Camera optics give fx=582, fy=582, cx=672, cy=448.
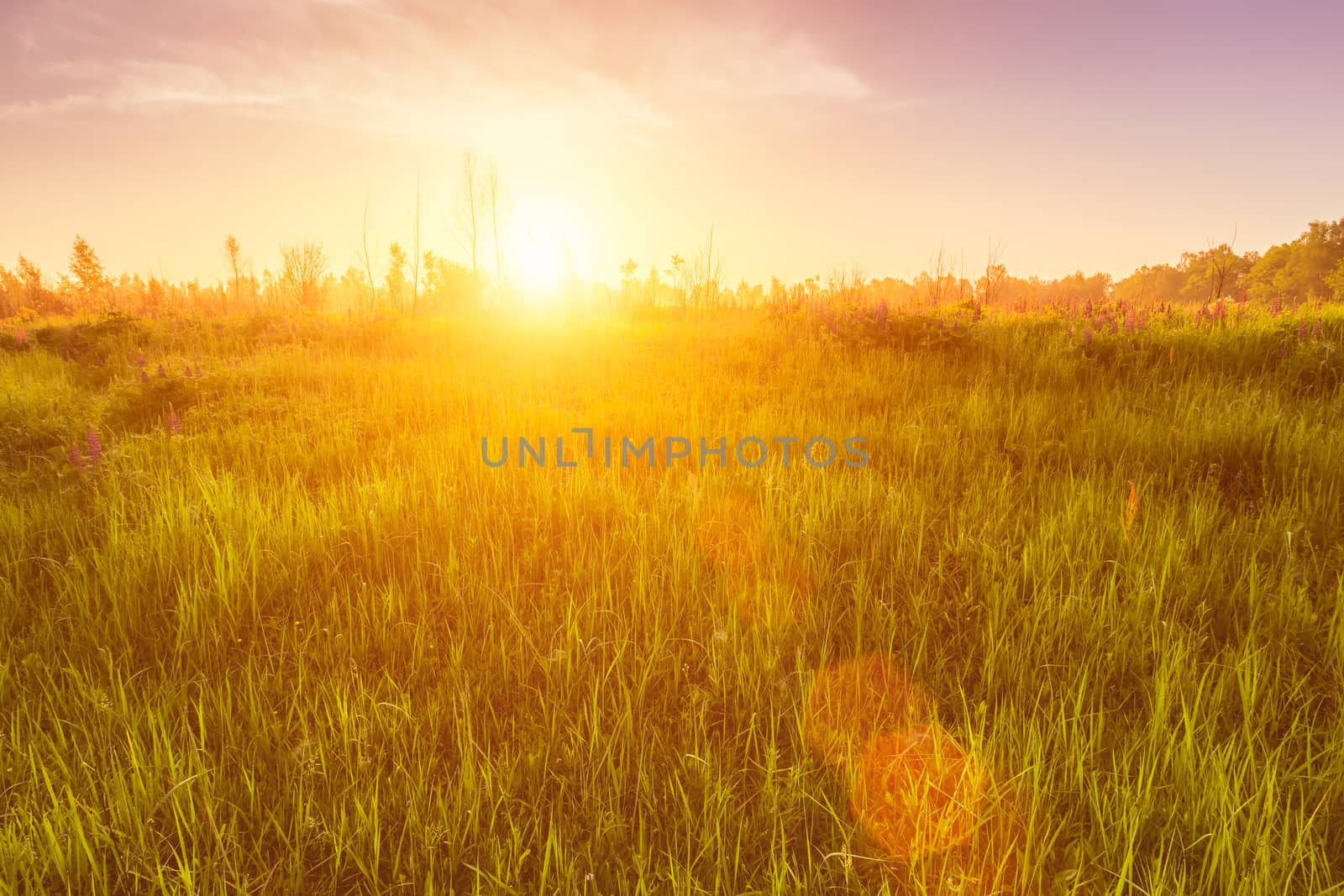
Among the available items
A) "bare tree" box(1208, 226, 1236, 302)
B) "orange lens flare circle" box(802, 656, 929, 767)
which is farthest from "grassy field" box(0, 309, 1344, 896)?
"bare tree" box(1208, 226, 1236, 302)

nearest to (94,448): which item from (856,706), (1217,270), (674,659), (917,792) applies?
(674,659)

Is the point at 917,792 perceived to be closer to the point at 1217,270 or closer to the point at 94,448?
the point at 94,448

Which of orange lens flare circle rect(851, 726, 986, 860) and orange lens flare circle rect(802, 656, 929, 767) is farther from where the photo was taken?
orange lens flare circle rect(802, 656, 929, 767)

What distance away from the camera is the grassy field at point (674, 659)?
136 centimetres

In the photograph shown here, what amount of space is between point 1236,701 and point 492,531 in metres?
2.81

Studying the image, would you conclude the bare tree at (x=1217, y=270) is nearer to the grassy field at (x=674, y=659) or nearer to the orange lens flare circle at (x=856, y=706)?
the grassy field at (x=674, y=659)

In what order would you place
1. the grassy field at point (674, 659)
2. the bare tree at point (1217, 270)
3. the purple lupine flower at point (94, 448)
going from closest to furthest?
Result: the grassy field at point (674, 659) → the purple lupine flower at point (94, 448) → the bare tree at point (1217, 270)

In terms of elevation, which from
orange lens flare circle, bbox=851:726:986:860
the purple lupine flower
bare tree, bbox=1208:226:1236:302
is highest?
bare tree, bbox=1208:226:1236:302

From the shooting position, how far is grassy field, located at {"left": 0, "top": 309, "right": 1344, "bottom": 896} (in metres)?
1.36

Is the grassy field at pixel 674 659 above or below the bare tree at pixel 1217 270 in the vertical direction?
below

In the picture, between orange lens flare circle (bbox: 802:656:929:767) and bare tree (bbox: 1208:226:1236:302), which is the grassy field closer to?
orange lens flare circle (bbox: 802:656:929:767)

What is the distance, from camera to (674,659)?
1.96 metres

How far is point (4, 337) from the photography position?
9.91m

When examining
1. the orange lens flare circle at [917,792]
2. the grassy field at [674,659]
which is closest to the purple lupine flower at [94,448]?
the grassy field at [674,659]
